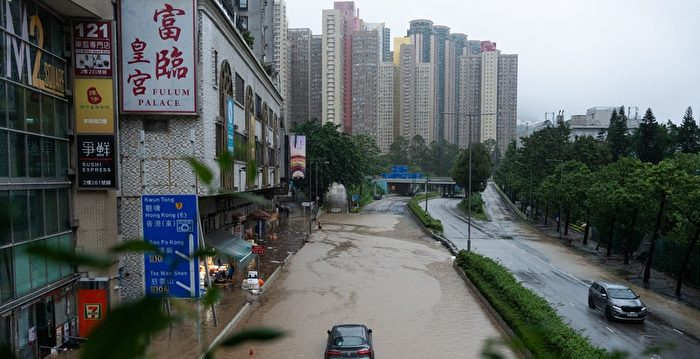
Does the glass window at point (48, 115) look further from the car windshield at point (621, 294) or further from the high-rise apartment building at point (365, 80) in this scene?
the high-rise apartment building at point (365, 80)

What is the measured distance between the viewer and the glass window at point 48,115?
13242mm

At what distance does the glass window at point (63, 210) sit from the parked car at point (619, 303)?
55.3 ft

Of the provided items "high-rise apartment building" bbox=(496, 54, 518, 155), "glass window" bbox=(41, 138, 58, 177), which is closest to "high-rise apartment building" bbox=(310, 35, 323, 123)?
"high-rise apartment building" bbox=(496, 54, 518, 155)

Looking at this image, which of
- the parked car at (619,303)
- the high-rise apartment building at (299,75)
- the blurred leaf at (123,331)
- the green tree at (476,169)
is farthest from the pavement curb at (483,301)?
the high-rise apartment building at (299,75)

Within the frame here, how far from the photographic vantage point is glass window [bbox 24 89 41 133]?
1237 cm

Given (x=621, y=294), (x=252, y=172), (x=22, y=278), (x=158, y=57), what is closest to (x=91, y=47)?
(x=158, y=57)

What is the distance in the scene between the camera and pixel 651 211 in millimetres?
27391

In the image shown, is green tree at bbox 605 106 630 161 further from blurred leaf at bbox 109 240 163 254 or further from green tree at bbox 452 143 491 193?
blurred leaf at bbox 109 240 163 254

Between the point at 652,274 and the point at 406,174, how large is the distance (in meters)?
69.8

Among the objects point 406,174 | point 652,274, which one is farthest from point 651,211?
point 406,174

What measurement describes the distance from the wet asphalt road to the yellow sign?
13113 millimetres

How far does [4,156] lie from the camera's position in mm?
11500

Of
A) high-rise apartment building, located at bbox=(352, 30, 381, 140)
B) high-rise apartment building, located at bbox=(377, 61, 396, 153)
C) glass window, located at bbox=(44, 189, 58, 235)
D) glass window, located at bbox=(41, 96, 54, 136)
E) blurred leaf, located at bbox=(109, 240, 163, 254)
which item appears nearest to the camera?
blurred leaf, located at bbox=(109, 240, 163, 254)

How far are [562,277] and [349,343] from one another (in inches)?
683
